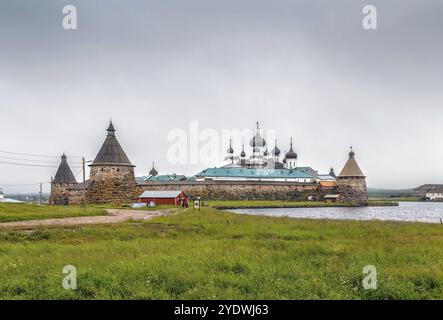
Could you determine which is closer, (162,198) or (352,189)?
(162,198)

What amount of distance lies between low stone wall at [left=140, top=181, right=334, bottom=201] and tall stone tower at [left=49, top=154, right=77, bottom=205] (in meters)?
16.2

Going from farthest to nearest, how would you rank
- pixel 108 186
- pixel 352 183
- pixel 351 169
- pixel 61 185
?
pixel 351 169
pixel 352 183
pixel 61 185
pixel 108 186

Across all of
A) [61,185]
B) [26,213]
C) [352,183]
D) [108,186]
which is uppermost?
[61,185]

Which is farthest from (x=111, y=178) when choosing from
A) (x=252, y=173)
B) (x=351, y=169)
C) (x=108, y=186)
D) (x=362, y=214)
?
(x=351, y=169)

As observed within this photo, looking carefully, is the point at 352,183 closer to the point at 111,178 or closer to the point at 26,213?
the point at 111,178

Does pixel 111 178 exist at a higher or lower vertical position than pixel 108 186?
higher

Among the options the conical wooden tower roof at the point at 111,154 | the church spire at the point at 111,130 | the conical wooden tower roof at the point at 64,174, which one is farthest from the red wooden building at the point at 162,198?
the conical wooden tower roof at the point at 64,174

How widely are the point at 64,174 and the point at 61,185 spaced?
161 cm

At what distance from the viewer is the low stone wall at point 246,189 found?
70.7 metres

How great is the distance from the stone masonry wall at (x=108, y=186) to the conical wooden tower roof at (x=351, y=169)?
1934 inches

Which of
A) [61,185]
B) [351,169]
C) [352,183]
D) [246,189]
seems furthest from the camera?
[351,169]

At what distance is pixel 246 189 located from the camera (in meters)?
75.6

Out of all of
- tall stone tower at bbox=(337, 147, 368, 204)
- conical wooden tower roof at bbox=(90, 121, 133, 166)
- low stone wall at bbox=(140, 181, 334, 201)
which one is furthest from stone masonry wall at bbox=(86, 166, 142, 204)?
tall stone tower at bbox=(337, 147, 368, 204)
